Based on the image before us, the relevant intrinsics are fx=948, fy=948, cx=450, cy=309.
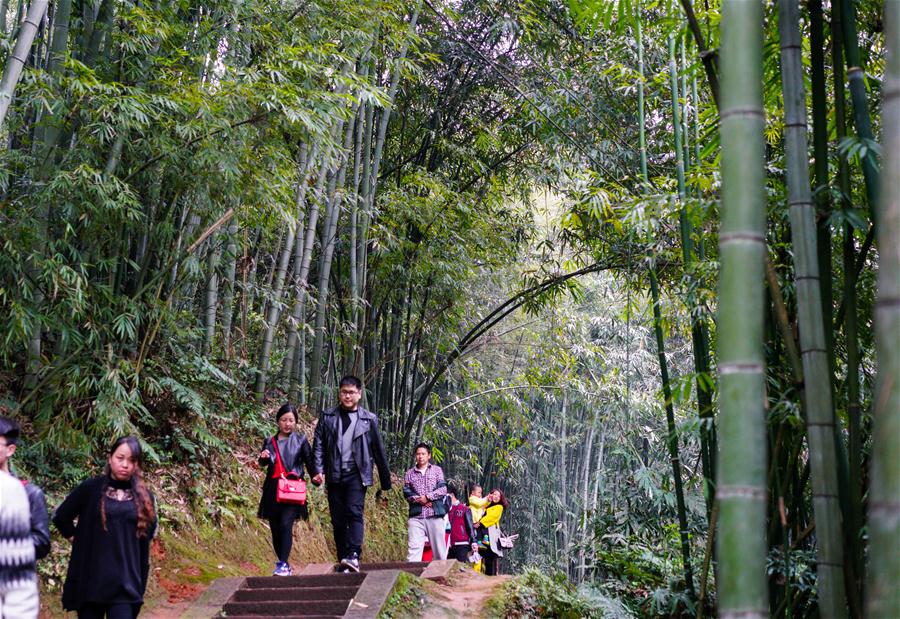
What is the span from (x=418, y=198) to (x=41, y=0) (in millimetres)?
5233

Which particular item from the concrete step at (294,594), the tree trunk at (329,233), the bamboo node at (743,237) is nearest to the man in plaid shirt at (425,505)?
the concrete step at (294,594)

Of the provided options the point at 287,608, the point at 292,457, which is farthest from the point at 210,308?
the point at 287,608

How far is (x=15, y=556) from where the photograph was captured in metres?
2.96

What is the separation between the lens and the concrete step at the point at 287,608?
16.9 ft

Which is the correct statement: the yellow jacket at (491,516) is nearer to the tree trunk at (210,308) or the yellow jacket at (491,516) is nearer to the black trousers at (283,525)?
the tree trunk at (210,308)

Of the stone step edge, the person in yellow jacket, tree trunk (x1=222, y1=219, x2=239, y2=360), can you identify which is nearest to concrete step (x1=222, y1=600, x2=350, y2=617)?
the stone step edge

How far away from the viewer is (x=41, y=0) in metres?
4.80

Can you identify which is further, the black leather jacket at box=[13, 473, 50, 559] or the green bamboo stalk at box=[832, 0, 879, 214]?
the black leather jacket at box=[13, 473, 50, 559]

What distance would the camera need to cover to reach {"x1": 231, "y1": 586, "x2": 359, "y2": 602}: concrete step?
5395mm

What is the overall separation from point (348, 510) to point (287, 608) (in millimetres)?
818

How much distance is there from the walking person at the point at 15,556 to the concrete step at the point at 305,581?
9.02ft

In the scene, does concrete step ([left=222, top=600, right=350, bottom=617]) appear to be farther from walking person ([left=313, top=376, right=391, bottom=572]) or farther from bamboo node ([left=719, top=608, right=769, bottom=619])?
bamboo node ([left=719, top=608, right=769, bottom=619])

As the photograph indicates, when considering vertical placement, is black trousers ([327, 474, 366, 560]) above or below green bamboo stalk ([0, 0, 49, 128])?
below

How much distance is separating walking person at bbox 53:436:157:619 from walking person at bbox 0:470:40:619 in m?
0.61
